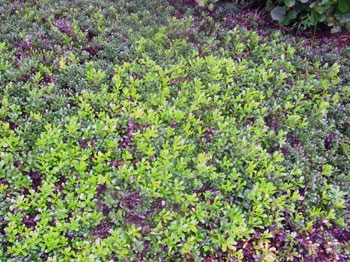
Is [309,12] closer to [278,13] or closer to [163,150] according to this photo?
[278,13]

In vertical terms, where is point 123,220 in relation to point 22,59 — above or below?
below

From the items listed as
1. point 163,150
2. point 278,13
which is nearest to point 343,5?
point 278,13

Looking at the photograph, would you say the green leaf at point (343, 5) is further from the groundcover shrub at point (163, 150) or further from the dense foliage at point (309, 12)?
the groundcover shrub at point (163, 150)

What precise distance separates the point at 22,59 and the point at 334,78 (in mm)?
3195

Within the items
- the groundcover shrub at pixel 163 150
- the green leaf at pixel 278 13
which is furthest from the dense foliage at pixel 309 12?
the groundcover shrub at pixel 163 150

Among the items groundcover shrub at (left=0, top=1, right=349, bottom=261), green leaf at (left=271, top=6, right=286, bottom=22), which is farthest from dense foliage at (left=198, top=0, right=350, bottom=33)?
groundcover shrub at (left=0, top=1, right=349, bottom=261)

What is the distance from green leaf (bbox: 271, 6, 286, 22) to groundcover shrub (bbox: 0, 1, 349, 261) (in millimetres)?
639

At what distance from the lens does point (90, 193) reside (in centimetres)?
226

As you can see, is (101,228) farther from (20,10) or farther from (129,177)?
(20,10)

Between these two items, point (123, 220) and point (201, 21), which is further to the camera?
point (201, 21)

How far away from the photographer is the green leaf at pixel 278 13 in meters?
4.08

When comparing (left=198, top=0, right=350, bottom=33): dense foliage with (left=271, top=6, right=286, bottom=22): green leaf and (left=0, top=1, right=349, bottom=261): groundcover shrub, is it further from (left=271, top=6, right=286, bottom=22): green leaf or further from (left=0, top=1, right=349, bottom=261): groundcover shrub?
(left=0, top=1, right=349, bottom=261): groundcover shrub

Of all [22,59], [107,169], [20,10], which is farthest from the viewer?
[20,10]

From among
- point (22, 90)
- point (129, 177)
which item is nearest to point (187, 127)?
point (129, 177)
